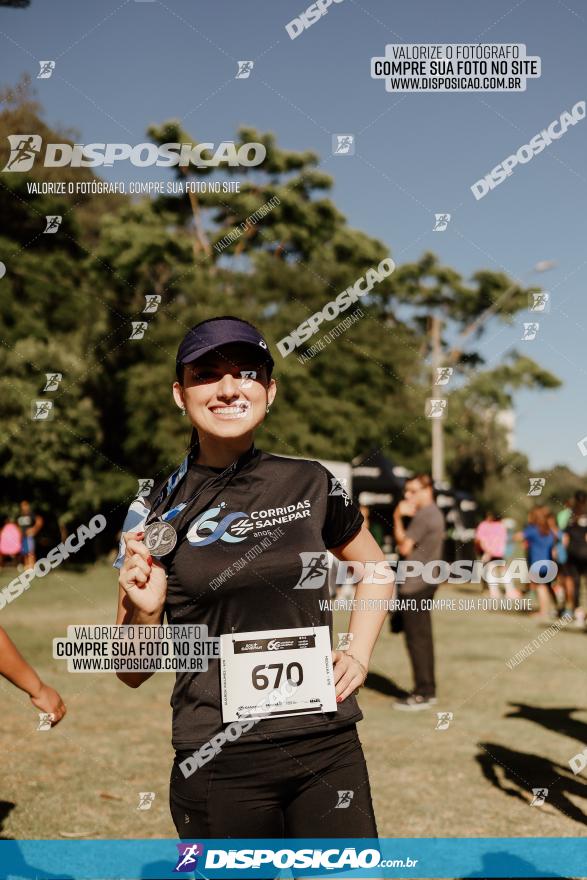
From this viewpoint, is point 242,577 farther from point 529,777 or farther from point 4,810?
point 529,777

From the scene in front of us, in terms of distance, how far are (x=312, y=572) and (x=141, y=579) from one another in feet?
1.61

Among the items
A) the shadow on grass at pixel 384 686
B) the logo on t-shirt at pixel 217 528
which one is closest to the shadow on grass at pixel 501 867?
the logo on t-shirt at pixel 217 528

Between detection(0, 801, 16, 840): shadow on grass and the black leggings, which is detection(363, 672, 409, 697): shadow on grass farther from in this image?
the black leggings

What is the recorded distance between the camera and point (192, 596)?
2.40 meters

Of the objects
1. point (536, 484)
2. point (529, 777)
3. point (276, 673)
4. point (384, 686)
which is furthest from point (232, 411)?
point (384, 686)

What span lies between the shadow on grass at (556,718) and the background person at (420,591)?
81 centimetres

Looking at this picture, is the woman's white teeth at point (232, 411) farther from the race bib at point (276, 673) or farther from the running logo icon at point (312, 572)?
the race bib at point (276, 673)

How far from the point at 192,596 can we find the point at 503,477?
39.7 meters

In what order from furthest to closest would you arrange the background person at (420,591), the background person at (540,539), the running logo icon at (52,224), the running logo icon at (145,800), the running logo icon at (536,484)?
the background person at (540,539) < the running logo icon at (52,224) < the running logo icon at (536,484) < the background person at (420,591) < the running logo icon at (145,800)

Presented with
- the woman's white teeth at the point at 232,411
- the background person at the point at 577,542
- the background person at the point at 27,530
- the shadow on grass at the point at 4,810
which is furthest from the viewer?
the background person at the point at 27,530

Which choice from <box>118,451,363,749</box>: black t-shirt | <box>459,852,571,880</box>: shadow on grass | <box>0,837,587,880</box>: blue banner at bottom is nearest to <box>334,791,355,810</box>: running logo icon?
<box>118,451,363,749</box>: black t-shirt

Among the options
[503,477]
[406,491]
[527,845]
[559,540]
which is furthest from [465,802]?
[503,477]

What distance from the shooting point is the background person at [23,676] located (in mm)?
2930

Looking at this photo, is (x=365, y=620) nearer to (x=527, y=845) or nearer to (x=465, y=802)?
(x=527, y=845)
